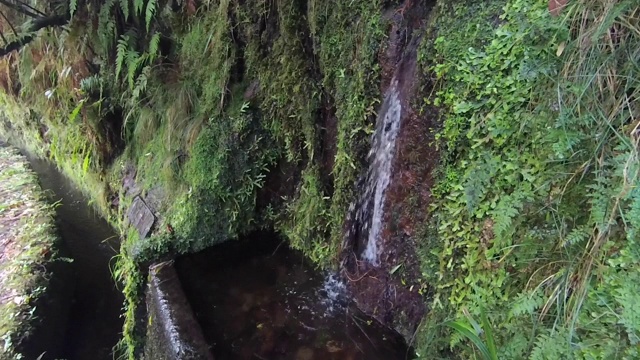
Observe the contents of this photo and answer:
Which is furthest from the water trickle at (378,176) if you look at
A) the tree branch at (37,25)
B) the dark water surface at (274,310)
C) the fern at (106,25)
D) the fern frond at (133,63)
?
the tree branch at (37,25)

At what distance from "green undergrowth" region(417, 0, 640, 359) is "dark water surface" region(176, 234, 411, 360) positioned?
544mm

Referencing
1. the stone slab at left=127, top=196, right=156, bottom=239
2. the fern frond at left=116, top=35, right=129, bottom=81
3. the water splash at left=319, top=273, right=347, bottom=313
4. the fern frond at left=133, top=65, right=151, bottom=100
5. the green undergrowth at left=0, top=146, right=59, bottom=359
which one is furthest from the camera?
the fern frond at left=116, top=35, right=129, bottom=81

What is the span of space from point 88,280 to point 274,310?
7.97 feet

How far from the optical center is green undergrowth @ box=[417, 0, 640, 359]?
1.55 m

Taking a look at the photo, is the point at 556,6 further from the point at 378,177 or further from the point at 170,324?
the point at 170,324

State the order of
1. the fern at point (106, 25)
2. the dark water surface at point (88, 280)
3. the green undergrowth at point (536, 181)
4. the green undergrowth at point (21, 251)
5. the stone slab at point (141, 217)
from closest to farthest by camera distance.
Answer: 1. the green undergrowth at point (536, 181)
2. the green undergrowth at point (21, 251)
3. the dark water surface at point (88, 280)
4. the stone slab at point (141, 217)
5. the fern at point (106, 25)

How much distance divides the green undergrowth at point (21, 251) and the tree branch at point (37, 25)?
185 centimetres

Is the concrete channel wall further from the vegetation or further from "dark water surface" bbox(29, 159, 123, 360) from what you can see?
"dark water surface" bbox(29, 159, 123, 360)

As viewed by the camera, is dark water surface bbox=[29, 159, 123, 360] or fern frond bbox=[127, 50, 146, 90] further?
fern frond bbox=[127, 50, 146, 90]

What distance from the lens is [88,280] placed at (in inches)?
176

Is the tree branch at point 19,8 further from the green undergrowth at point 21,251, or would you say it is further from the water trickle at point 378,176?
the water trickle at point 378,176

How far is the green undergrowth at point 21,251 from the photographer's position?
3604 mm

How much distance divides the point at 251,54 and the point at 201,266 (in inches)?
73.7

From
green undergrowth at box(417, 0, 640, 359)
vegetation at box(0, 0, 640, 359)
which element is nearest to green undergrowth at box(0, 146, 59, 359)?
vegetation at box(0, 0, 640, 359)
